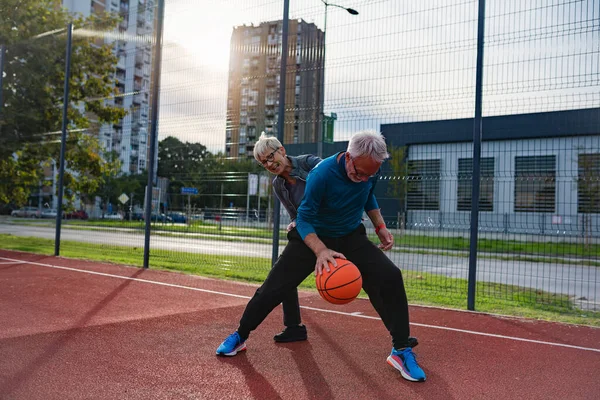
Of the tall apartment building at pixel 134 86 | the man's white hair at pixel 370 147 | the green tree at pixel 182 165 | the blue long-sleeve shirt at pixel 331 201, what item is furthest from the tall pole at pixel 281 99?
the man's white hair at pixel 370 147

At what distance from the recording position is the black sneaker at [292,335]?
4676 millimetres

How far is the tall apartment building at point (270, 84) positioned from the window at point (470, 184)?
233cm

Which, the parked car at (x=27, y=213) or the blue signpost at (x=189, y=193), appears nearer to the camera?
the blue signpost at (x=189, y=193)

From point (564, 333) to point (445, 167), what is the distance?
10.4 ft

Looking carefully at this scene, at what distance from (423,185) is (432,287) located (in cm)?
201

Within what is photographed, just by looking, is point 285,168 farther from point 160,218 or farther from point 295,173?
point 160,218

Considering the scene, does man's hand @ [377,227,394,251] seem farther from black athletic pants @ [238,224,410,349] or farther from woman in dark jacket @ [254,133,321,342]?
woman in dark jacket @ [254,133,321,342]

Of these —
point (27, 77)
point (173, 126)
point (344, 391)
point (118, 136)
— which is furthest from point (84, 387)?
point (27, 77)

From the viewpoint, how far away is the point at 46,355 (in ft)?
12.8

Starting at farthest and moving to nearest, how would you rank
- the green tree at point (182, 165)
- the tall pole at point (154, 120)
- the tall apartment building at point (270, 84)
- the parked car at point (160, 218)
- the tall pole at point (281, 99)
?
the parked car at point (160, 218), the tall pole at point (154, 120), the green tree at point (182, 165), the tall apartment building at point (270, 84), the tall pole at point (281, 99)

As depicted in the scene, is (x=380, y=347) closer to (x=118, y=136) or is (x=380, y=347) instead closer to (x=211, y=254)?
(x=211, y=254)

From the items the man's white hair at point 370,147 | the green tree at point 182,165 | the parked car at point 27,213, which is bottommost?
the parked car at point 27,213

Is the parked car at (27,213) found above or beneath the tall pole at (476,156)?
beneath

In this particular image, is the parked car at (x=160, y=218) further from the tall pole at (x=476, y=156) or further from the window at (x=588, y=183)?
the window at (x=588, y=183)
